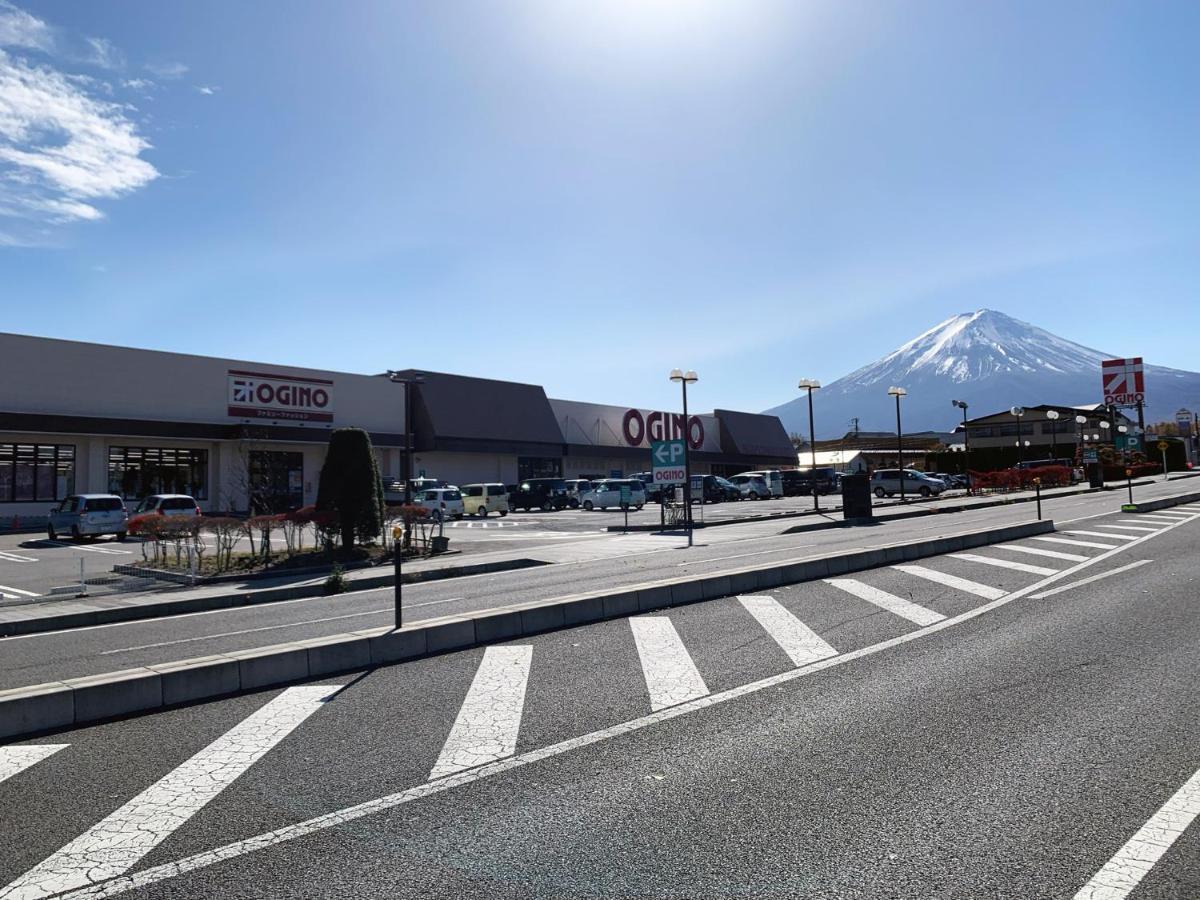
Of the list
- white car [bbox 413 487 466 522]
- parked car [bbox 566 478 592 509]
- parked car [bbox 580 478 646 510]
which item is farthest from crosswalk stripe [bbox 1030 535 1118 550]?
parked car [bbox 566 478 592 509]

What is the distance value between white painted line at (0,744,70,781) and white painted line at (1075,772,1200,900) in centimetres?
588

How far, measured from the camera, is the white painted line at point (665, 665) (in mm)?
6575

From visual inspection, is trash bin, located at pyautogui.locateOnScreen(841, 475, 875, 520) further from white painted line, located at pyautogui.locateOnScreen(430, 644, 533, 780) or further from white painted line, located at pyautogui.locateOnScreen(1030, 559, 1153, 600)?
white painted line, located at pyautogui.locateOnScreen(430, 644, 533, 780)

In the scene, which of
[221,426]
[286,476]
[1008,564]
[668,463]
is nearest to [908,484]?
[668,463]

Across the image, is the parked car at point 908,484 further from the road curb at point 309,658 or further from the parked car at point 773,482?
the road curb at point 309,658

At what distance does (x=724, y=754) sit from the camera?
204 inches

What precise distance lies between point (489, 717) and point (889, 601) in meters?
6.52

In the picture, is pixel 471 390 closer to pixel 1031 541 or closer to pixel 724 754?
pixel 1031 541

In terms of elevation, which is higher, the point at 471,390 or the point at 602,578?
the point at 471,390

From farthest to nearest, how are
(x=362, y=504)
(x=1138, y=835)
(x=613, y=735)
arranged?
(x=362, y=504) < (x=613, y=735) < (x=1138, y=835)

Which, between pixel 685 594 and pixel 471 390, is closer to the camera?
pixel 685 594

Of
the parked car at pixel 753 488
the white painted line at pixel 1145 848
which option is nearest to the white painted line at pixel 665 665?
the white painted line at pixel 1145 848

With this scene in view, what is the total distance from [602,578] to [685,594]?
3.86 metres

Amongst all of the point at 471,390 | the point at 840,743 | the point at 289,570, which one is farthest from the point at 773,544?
the point at 471,390
